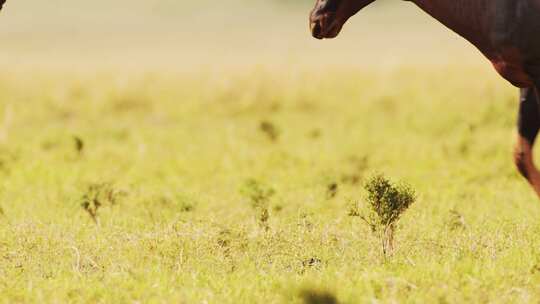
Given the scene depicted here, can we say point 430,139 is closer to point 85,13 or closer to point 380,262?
point 380,262

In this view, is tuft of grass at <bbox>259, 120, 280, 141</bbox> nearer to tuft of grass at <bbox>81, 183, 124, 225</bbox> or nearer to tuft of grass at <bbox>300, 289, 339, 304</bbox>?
tuft of grass at <bbox>81, 183, 124, 225</bbox>

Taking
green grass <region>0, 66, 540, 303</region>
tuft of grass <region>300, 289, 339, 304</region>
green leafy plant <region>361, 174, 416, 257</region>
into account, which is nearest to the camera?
tuft of grass <region>300, 289, 339, 304</region>

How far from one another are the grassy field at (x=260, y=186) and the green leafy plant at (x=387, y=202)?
11 cm

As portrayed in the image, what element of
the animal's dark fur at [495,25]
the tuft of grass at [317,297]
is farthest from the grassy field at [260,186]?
the animal's dark fur at [495,25]

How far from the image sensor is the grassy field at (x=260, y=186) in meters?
5.97

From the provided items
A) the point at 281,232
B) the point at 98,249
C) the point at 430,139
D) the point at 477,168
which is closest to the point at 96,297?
the point at 98,249

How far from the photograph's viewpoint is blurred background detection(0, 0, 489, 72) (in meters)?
53.9

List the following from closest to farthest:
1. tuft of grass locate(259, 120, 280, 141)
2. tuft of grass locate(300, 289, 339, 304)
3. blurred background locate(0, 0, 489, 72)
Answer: tuft of grass locate(300, 289, 339, 304), tuft of grass locate(259, 120, 280, 141), blurred background locate(0, 0, 489, 72)

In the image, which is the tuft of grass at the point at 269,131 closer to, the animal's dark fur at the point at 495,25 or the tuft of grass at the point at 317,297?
the animal's dark fur at the point at 495,25

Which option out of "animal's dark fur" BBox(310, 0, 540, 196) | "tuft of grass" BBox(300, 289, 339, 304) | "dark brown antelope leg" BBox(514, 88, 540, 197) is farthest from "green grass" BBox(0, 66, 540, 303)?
"animal's dark fur" BBox(310, 0, 540, 196)

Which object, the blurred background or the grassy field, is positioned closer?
the grassy field

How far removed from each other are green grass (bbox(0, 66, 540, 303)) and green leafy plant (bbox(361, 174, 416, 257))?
0.12 meters

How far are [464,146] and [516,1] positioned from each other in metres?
6.56

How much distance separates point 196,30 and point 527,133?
5768 cm
